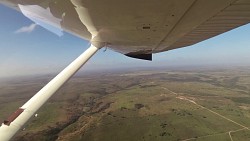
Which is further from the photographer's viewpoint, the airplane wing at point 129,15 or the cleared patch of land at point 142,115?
the cleared patch of land at point 142,115

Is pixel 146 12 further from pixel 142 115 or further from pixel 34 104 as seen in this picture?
pixel 142 115

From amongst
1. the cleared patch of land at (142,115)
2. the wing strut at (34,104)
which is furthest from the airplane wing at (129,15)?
the cleared patch of land at (142,115)

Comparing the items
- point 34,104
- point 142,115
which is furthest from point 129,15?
point 142,115

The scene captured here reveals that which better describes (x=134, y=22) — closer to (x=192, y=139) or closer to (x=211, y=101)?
(x=192, y=139)

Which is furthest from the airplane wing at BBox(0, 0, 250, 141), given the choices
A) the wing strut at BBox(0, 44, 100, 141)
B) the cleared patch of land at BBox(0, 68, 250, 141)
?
the cleared patch of land at BBox(0, 68, 250, 141)

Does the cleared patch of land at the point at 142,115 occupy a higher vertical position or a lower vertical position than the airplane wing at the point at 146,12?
lower

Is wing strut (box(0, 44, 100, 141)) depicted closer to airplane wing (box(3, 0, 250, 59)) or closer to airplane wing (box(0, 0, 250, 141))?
airplane wing (box(0, 0, 250, 141))

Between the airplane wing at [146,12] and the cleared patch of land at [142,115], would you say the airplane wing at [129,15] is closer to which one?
the airplane wing at [146,12]
